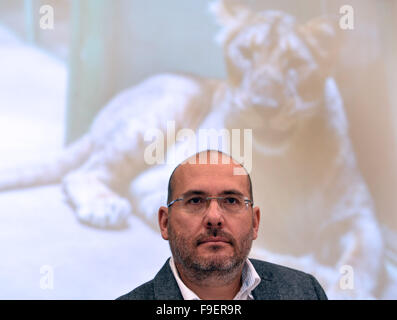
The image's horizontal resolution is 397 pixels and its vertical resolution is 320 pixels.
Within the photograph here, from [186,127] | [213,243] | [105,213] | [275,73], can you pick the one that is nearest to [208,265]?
[213,243]

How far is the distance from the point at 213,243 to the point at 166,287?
6.0 inches

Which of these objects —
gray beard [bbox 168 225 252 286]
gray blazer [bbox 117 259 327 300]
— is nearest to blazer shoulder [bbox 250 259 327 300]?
gray blazer [bbox 117 259 327 300]

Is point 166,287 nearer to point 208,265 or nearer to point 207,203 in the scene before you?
point 208,265

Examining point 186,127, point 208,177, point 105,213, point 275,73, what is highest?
point 275,73

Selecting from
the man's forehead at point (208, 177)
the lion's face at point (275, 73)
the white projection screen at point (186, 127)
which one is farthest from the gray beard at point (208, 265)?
the lion's face at point (275, 73)

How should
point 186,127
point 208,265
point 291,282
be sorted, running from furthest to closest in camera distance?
1. point 186,127
2. point 291,282
3. point 208,265

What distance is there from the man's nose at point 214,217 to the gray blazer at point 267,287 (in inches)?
6.2

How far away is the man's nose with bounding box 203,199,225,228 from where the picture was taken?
106 cm

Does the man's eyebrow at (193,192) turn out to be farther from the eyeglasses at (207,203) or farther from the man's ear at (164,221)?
the man's ear at (164,221)

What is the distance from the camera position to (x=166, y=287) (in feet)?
3.49

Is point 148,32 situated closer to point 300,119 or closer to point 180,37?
point 180,37

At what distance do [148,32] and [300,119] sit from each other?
1.10 meters

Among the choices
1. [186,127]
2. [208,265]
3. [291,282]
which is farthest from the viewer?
[186,127]

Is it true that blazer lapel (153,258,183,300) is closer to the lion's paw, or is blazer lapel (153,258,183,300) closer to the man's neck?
the man's neck
